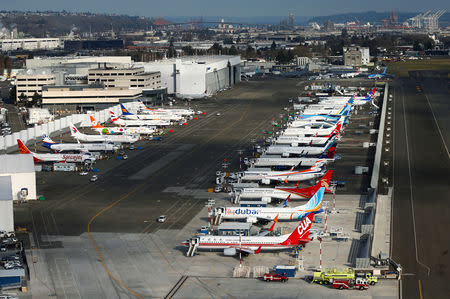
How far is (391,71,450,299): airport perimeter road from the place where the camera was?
170 ft

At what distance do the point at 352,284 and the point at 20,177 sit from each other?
40.0 metres

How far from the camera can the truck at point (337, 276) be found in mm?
50250

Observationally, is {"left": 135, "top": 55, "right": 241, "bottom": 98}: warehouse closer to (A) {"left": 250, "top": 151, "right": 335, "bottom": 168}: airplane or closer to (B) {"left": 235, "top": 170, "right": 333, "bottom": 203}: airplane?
(A) {"left": 250, "top": 151, "right": 335, "bottom": 168}: airplane

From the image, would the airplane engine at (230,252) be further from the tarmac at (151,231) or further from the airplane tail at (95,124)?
the airplane tail at (95,124)

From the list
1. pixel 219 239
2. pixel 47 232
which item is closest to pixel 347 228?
pixel 219 239

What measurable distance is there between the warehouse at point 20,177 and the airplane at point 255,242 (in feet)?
81.7

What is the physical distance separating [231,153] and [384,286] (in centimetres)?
5424

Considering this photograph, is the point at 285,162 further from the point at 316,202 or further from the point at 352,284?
the point at 352,284

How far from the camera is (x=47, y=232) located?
6378 cm

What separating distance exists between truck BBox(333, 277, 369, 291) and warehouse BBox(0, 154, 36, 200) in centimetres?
3789

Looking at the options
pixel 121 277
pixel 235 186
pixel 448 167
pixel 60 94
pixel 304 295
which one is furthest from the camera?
pixel 60 94

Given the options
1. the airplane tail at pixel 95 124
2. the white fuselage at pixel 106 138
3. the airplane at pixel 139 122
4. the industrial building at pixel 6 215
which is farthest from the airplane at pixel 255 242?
the airplane at pixel 139 122

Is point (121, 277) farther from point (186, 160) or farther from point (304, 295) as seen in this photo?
point (186, 160)

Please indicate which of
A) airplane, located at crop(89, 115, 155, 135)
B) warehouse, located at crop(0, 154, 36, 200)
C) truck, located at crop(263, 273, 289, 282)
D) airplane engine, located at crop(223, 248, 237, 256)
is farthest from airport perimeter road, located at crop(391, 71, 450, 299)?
airplane, located at crop(89, 115, 155, 135)
